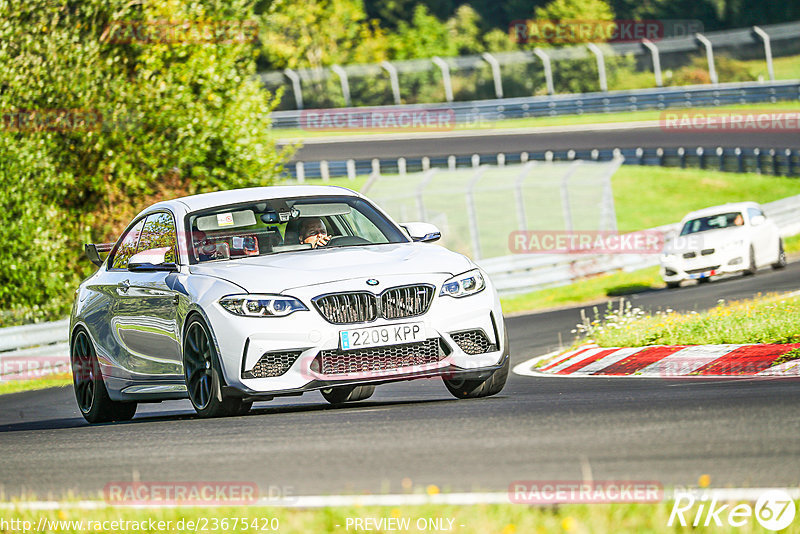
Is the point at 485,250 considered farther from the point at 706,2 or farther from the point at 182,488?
the point at 706,2

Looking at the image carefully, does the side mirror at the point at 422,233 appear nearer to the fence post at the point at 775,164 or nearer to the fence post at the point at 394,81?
the fence post at the point at 775,164

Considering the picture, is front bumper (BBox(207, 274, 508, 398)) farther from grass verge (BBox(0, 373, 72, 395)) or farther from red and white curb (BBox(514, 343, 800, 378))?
grass verge (BBox(0, 373, 72, 395))

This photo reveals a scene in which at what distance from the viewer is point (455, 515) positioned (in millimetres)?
4562

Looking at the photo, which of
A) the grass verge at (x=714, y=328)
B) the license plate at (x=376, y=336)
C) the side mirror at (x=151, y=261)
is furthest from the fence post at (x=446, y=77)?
the license plate at (x=376, y=336)

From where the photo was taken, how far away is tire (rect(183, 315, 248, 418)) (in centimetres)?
841

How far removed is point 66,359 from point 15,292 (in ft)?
15.0

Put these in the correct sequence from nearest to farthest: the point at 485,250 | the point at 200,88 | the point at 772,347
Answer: the point at 772,347
the point at 200,88
the point at 485,250

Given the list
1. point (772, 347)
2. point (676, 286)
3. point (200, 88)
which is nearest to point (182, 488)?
point (772, 347)

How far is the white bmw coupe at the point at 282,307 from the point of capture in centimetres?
820

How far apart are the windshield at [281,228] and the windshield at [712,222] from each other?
49.0ft

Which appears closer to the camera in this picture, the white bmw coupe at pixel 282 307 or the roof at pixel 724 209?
the white bmw coupe at pixel 282 307

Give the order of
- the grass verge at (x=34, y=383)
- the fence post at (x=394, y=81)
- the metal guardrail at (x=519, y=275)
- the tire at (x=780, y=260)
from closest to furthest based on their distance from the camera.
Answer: the grass verge at (x=34, y=383) < the metal guardrail at (x=519, y=275) < the tire at (x=780, y=260) < the fence post at (x=394, y=81)

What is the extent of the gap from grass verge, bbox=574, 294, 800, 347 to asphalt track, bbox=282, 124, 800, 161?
1165 inches

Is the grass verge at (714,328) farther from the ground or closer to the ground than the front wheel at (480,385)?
closer to the ground
